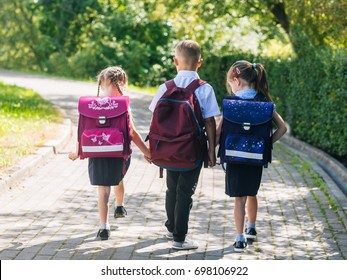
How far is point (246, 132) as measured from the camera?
6.73m

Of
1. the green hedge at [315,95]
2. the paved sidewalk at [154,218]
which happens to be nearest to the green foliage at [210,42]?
the green hedge at [315,95]

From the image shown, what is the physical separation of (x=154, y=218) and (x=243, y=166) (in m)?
1.69

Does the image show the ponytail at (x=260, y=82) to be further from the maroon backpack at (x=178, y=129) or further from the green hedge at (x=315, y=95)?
the green hedge at (x=315, y=95)

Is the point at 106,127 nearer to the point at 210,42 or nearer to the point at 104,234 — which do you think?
the point at 104,234

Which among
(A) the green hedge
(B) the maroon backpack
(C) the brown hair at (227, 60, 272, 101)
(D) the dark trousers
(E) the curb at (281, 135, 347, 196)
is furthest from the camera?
(A) the green hedge

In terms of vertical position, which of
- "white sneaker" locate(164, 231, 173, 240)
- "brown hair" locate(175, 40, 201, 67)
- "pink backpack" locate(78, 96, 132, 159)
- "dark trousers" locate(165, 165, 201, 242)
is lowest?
"white sneaker" locate(164, 231, 173, 240)

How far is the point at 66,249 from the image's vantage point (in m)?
6.81

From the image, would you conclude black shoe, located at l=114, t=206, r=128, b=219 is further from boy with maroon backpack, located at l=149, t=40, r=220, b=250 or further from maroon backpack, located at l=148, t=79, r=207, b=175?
maroon backpack, located at l=148, t=79, r=207, b=175

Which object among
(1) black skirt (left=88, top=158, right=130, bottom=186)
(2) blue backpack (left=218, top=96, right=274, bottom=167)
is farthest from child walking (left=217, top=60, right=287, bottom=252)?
(1) black skirt (left=88, top=158, right=130, bottom=186)

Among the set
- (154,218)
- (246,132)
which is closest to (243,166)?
(246,132)

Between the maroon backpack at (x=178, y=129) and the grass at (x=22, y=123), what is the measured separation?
4020 millimetres

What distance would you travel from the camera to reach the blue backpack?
6672mm

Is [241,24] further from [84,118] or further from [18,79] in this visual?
[84,118]

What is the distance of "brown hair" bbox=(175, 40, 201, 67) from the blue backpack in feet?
1.42
